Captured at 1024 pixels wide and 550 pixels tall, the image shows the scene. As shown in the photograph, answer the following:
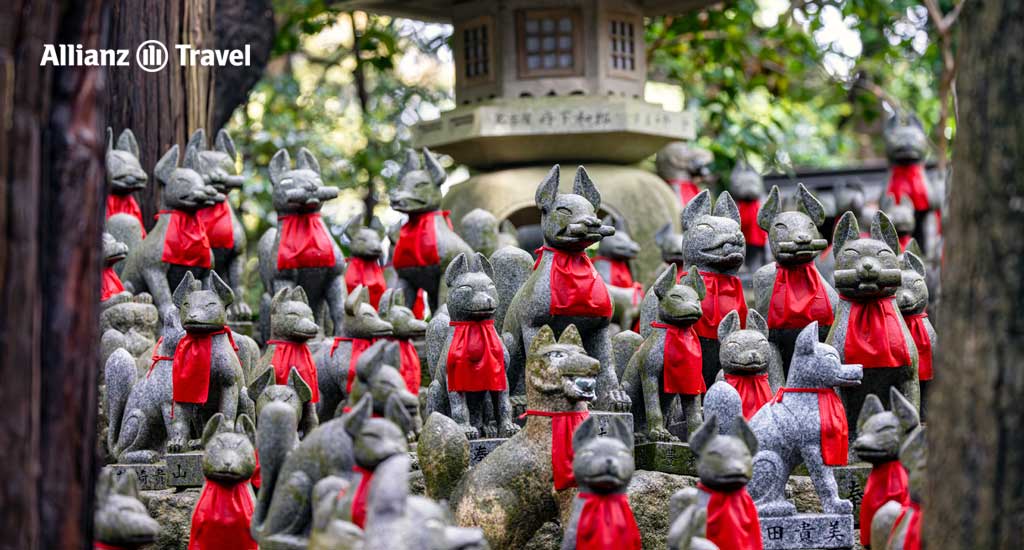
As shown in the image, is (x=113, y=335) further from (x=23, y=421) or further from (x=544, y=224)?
(x=23, y=421)

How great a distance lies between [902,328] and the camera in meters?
8.52

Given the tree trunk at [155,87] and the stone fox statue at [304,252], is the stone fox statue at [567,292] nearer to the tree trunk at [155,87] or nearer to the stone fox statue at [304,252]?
the stone fox statue at [304,252]

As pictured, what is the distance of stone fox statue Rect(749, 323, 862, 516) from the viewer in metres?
7.51

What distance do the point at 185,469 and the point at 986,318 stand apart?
182 inches

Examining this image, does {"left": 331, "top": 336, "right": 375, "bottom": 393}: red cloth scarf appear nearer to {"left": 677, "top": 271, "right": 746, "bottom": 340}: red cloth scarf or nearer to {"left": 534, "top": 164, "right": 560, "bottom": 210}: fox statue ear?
{"left": 534, "top": 164, "right": 560, "bottom": 210}: fox statue ear

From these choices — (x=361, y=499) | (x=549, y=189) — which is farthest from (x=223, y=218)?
(x=361, y=499)

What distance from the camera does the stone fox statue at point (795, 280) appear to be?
8.98m

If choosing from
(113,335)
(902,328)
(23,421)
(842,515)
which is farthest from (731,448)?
(113,335)

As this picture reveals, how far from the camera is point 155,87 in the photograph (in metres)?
12.1

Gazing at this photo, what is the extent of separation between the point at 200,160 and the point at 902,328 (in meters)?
4.99

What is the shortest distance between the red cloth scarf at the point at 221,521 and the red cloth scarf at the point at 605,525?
164cm

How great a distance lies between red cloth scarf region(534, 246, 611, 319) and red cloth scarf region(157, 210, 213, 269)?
2.65 meters

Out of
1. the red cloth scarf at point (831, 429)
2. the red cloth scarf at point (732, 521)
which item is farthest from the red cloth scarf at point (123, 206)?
the red cloth scarf at point (732, 521)

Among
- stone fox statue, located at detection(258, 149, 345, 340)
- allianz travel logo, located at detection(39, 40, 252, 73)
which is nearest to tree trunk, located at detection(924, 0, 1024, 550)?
stone fox statue, located at detection(258, 149, 345, 340)
